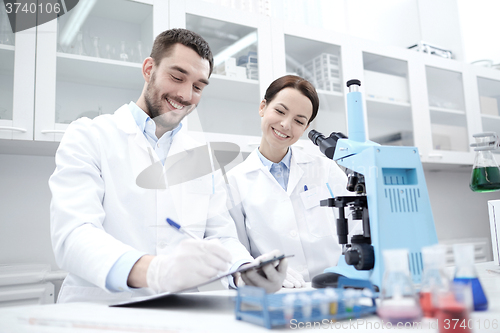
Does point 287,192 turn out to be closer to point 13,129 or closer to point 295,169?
point 295,169

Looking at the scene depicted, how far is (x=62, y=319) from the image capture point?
0.58 meters

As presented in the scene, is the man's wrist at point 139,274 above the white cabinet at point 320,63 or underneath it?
underneath

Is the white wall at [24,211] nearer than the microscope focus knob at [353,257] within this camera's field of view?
No

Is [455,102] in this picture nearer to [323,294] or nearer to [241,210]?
[241,210]

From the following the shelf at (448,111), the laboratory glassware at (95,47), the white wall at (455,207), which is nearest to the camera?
the laboratory glassware at (95,47)

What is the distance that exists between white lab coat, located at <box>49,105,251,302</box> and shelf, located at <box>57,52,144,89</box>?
Result: 739 mm

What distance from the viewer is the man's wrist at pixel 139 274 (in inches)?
28.4

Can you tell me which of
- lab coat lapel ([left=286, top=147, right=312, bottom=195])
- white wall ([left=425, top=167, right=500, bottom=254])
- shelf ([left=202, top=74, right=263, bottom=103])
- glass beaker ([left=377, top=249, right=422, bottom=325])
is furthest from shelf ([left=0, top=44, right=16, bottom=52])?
white wall ([left=425, top=167, right=500, bottom=254])

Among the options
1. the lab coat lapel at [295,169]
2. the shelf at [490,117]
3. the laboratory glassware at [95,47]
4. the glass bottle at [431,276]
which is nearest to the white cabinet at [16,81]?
the laboratory glassware at [95,47]

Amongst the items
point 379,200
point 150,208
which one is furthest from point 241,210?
point 379,200

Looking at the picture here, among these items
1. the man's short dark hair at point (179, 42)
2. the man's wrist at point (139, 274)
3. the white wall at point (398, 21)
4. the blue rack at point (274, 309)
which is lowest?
the blue rack at point (274, 309)

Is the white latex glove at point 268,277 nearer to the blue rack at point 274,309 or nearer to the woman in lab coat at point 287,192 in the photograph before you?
the blue rack at point 274,309

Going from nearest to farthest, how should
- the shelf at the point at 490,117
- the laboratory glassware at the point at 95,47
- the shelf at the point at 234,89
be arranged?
1. the laboratory glassware at the point at 95,47
2. the shelf at the point at 234,89
3. the shelf at the point at 490,117

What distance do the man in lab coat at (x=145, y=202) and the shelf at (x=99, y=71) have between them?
574mm
